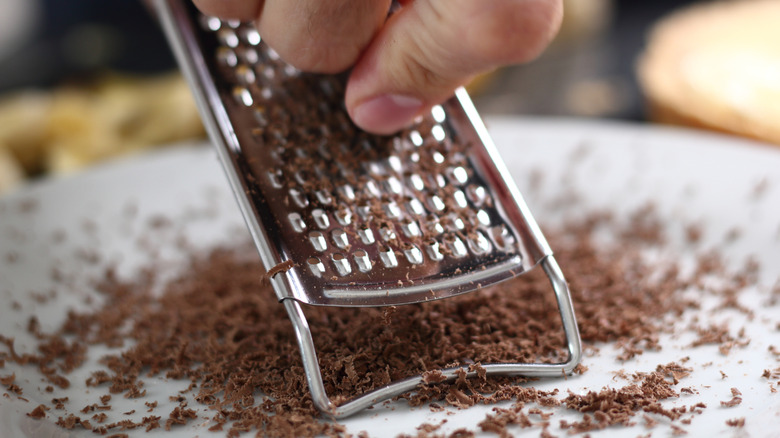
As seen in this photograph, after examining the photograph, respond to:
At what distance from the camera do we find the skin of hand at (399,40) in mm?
451

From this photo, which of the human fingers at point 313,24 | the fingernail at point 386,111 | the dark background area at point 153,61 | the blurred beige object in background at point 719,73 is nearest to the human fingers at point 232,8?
the human fingers at point 313,24

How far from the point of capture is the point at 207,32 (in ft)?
2.43

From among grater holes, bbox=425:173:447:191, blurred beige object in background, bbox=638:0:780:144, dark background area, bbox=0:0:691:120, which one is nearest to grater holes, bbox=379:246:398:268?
grater holes, bbox=425:173:447:191

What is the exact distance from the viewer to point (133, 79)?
1529 millimetres

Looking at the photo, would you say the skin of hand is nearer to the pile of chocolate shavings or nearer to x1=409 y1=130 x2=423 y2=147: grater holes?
x1=409 y1=130 x2=423 y2=147: grater holes

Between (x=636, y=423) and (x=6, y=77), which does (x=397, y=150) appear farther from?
(x=6, y=77)

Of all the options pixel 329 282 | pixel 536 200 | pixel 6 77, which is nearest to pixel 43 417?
pixel 329 282

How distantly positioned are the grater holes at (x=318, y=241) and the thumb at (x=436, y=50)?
109 millimetres

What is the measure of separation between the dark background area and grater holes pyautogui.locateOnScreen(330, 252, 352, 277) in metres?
0.95

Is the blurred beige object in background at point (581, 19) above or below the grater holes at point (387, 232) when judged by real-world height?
above

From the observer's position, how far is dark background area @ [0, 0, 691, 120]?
5.03 feet

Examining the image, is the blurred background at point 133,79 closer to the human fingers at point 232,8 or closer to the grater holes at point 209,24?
the grater holes at point 209,24

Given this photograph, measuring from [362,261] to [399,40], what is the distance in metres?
0.20

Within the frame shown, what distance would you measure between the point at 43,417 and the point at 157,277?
0.29 meters
